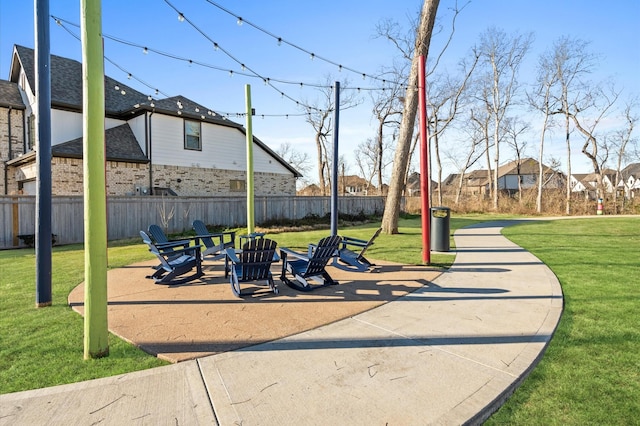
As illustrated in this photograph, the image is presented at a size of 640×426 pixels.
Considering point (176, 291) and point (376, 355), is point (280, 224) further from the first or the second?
point (376, 355)

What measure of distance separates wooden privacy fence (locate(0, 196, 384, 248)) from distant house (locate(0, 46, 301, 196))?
2.06m

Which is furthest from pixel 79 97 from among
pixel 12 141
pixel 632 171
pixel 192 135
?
pixel 632 171

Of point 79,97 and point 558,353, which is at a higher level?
point 79,97

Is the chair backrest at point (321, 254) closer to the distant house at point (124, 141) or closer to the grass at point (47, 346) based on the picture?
the grass at point (47, 346)

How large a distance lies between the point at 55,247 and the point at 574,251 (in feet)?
58.7

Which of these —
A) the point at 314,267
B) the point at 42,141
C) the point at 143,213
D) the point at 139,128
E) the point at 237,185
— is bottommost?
the point at 314,267

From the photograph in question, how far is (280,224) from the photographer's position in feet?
64.5

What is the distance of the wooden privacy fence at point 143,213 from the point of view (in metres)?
13.1

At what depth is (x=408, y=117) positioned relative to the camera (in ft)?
43.7

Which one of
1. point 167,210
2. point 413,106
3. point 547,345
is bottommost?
point 547,345

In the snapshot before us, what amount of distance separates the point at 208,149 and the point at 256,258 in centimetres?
1709

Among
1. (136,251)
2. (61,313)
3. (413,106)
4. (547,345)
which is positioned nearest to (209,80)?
(136,251)

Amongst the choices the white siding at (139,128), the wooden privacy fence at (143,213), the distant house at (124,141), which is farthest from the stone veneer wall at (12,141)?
the wooden privacy fence at (143,213)

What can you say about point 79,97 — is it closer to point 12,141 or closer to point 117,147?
point 117,147
